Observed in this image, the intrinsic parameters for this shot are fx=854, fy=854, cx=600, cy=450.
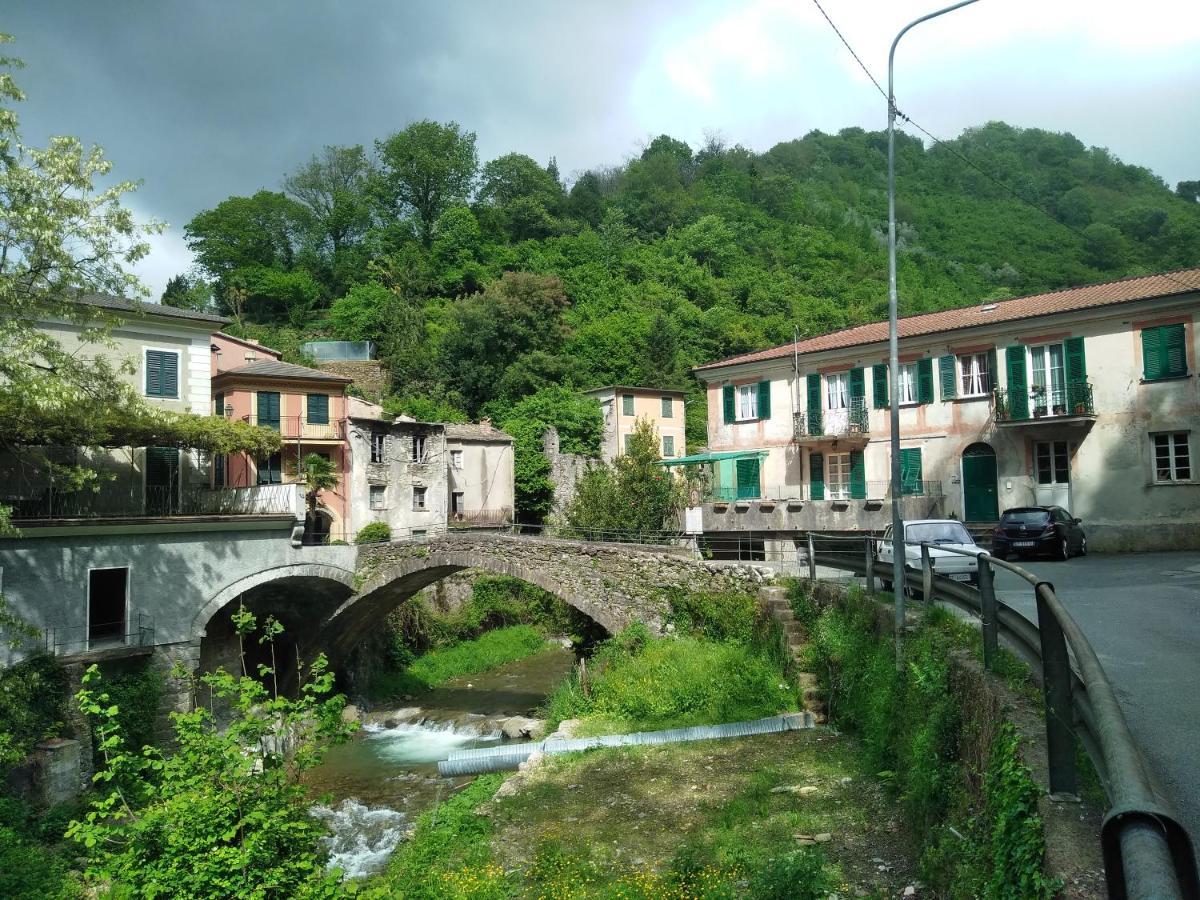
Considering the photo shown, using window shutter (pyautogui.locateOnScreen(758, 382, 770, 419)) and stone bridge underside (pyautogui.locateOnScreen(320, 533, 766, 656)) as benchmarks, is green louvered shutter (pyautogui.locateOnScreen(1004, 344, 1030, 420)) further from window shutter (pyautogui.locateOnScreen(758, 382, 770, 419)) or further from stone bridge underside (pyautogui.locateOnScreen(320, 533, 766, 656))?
stone bridge underside (pyautogui.locateOnScreen(320, 533, 766, 656))

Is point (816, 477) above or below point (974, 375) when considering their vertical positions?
below

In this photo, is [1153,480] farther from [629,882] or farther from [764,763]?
[629,882]

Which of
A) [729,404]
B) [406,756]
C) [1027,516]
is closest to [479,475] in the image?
[729,404]

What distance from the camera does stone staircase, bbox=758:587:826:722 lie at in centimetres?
1357

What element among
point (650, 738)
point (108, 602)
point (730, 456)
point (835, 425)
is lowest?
point (650, 738)

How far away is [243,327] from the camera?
54688mm

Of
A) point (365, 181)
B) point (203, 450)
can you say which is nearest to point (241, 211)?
point (365, 181)

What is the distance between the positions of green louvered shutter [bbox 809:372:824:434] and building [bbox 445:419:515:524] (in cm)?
1686

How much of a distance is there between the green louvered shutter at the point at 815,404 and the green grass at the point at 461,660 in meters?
14.1

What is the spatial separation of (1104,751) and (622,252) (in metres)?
64.7

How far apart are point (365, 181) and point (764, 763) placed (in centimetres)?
6936

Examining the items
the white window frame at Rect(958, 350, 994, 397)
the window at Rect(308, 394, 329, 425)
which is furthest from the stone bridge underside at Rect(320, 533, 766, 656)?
the white window frame at Rect(958, 350, 994, 397)

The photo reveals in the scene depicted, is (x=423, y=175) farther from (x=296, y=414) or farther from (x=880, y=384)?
(x=880, y=384)

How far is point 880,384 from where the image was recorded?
2775 cm
